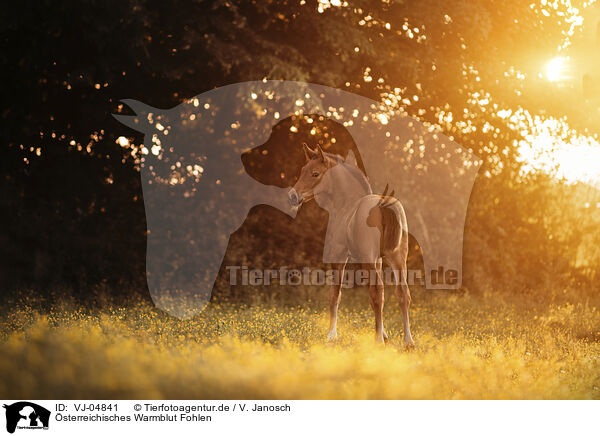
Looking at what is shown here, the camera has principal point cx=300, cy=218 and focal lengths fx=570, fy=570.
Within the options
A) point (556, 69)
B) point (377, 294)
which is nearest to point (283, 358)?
point (377, 294)

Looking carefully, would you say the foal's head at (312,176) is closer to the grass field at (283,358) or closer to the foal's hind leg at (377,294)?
the foal's hind leg at (377,294)

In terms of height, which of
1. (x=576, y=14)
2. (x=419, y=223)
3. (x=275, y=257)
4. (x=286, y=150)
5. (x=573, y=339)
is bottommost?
(x=573, y=339)

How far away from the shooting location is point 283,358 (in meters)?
6.90

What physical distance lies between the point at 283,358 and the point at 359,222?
6.57 feet

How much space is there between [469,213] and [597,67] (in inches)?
172

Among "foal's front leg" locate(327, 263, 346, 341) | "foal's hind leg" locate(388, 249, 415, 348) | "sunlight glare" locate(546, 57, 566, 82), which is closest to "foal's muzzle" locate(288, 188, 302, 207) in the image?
"foal's front leg" locate(327, 263, 346, 341)

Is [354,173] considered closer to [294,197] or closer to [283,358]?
[294,197]

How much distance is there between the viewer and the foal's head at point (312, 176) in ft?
24.3

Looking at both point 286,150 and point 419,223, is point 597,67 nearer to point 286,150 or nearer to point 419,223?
point 419,223

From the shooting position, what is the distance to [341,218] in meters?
7.66
